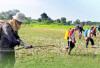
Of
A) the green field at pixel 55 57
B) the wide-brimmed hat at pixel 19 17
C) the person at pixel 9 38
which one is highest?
the wide-brimmed hat at pixel 19 17

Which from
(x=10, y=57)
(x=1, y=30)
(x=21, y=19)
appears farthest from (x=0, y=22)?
(x=10, y=57)

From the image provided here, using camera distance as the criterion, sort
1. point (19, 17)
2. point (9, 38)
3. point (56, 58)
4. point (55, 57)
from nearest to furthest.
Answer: point (9, 38) < point (19, 17) < point (56, 58) < point (55, 57)

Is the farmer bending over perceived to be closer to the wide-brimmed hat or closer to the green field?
the wide-brimmed hat

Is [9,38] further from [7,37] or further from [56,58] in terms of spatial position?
[56,58]

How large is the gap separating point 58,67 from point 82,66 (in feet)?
2.08

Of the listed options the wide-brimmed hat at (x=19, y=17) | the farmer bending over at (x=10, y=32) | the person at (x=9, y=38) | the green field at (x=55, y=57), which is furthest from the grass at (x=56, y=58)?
the wide-brimmed hat at (x=19, y=17)

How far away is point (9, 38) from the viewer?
146 inches

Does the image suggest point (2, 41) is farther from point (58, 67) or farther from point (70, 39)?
point (70, 39)

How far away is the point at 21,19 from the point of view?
385 centimetres

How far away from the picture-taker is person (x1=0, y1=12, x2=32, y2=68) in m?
3.73

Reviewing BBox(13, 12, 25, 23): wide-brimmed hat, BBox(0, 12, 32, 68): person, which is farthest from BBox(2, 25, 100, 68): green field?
BBox(13, 12, 25, 23): wide-brimmed hat

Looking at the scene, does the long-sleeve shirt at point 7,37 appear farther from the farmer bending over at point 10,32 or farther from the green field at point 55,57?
the green field at point 55,57

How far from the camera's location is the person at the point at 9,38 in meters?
3.73

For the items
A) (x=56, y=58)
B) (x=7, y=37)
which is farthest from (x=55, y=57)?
(x=7, y=37)
